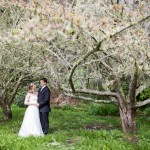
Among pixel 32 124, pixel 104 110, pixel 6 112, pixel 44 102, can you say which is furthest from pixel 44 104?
pixel 104 110

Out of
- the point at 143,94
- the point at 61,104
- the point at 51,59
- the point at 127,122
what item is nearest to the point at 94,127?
the point at 127,122

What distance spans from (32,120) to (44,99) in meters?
0.88

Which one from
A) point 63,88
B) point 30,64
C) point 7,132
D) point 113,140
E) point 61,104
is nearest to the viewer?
point 113,140

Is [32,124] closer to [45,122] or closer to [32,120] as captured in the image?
[32,120]

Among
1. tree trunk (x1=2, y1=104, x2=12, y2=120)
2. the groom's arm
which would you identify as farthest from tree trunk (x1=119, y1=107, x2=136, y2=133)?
tree trunk (x1=2, y1=104, x2=12, y2=120)

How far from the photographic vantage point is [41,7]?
399 inches

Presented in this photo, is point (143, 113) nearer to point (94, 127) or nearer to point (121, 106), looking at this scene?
Answer: point (94, 127)

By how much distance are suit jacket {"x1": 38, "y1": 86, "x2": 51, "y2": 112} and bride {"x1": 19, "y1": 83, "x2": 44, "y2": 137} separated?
1.07ft

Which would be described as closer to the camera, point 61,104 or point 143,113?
point 143,113

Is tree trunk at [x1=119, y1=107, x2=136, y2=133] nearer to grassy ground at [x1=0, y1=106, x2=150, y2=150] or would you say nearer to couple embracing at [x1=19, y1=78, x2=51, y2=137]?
grassy ground at [x1=0, y1=106, x2=150, y2=150]

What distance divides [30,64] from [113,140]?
5.00 meters

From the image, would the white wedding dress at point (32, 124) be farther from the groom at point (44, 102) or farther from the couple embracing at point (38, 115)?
the groom at point (44, 102)

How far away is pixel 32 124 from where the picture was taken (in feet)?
47.0

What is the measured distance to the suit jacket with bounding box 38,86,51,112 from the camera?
14.3m
